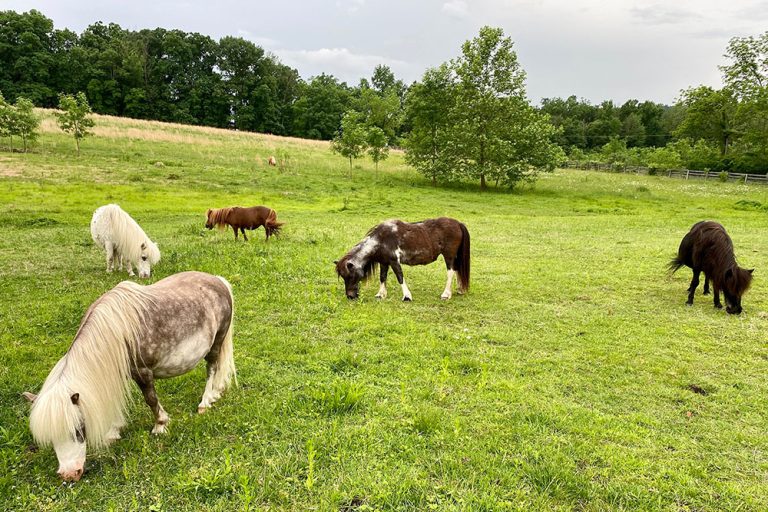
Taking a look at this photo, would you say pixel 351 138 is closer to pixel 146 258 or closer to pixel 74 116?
pixel 74 116

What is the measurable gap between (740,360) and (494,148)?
25.5 meters

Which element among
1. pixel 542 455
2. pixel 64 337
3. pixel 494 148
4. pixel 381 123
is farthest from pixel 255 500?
pixel 381 123

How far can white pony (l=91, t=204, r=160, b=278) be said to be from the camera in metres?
9.24

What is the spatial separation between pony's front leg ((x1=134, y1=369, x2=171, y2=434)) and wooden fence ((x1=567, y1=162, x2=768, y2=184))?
53.5 m

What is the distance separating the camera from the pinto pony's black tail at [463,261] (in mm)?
9000

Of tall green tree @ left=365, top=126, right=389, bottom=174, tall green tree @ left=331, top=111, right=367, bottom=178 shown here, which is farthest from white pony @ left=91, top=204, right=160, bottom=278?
tall green tree @ left=365, top=126, right=389, bottom=174

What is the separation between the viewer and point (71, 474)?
11.2 ft

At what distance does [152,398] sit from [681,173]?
58017 millimetres

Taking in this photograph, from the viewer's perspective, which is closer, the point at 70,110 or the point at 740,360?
the point at 740,360

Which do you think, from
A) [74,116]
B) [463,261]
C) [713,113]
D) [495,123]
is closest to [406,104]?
[495,123]

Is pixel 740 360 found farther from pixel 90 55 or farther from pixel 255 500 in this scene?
pixel 90 55

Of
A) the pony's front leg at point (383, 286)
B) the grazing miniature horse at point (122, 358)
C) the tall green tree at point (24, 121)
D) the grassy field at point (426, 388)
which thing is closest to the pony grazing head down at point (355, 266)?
the pony's front leg at point (383, 286)

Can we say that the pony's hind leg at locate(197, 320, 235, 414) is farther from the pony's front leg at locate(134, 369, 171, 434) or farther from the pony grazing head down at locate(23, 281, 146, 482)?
the pony grazing head down at locate(23, 281, 146, 482)

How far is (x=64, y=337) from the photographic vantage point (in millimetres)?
6215
